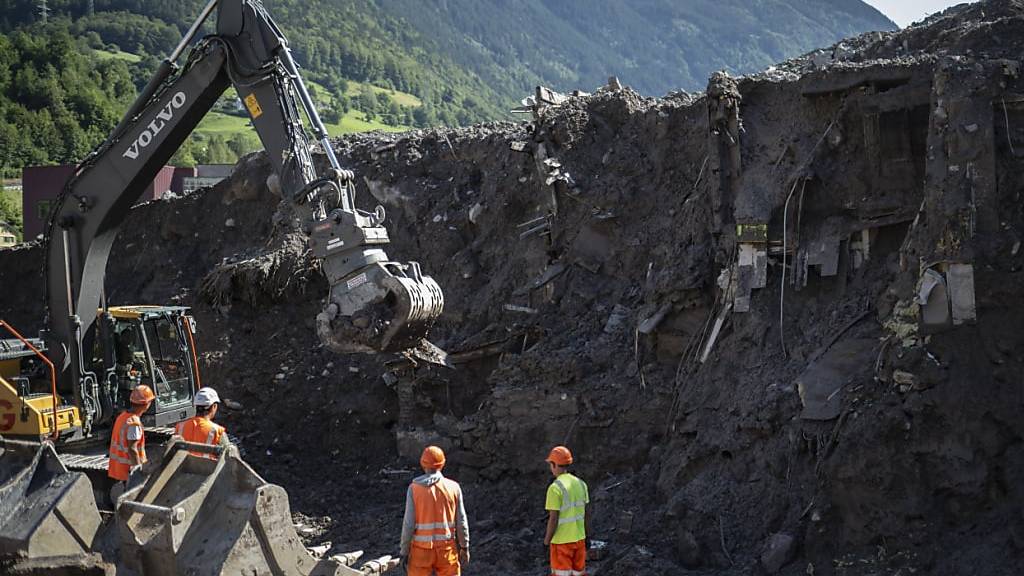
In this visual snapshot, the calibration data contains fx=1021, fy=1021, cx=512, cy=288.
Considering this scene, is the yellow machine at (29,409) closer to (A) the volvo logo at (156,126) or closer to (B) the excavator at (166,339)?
(B) the excavator at (166,339)

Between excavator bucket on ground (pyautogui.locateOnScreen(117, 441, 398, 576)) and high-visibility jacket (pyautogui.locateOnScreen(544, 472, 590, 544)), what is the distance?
1575mm

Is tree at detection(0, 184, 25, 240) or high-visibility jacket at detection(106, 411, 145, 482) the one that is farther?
tree at detection(0, 184, 25, 240)

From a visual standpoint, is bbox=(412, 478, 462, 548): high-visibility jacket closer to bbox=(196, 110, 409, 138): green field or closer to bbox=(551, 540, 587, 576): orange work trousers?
bbox=(551, 540, 587, 576): orange work trousers

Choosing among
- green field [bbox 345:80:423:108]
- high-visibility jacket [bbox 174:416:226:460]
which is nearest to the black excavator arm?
high-visibility jacket [bbox 174:416:226:460]

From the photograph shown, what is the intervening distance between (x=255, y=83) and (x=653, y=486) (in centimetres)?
547

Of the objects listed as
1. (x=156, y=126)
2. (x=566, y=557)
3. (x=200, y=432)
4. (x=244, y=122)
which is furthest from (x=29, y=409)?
(x=244, y=122)

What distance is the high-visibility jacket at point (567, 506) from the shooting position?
24.6 feet

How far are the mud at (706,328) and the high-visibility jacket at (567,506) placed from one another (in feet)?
4.43

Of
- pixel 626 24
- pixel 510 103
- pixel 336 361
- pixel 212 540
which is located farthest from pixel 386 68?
pixel 212 540

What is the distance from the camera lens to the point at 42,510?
826cm

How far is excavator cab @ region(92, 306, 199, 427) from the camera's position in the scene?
36.4 ft

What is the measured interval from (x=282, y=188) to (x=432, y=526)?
355 cm

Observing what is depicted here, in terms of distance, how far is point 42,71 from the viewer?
54.4 m

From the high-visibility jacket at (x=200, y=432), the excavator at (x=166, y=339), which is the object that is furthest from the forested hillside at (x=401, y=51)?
the high-visibility jacket at (x=200, y=432)
